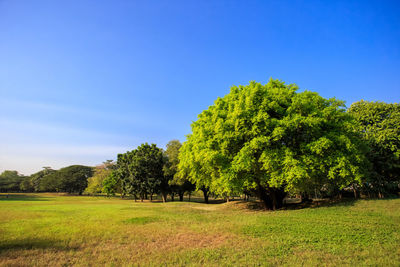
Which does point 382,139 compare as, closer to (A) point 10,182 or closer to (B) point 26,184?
(B) point 26,184

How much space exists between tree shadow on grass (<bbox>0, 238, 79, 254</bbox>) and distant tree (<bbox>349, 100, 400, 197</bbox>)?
29.1 metres

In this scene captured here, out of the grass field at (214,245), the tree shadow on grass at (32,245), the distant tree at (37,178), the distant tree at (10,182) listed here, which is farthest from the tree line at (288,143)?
the distant tree at (10,182)

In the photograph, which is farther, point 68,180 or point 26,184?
point 26,184

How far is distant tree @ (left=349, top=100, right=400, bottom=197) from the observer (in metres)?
23.9

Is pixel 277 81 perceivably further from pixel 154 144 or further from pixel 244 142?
pixel 154 144

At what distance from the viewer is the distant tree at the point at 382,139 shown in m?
23.9

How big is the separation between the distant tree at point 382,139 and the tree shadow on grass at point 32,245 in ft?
95.5

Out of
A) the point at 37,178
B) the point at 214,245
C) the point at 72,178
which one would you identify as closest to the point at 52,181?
the point at 72,178

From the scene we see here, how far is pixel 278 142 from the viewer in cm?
2031

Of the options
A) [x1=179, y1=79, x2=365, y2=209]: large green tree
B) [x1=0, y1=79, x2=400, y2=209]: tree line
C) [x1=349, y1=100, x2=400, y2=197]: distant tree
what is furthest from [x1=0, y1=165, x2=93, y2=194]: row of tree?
[x1=349, y1=100, x2=400, y2=197]: distant tree

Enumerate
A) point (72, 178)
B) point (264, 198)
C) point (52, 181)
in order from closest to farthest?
point (264, 198) → point (72, 178) → point (52, 181)

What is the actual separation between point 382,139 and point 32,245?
32.5 m

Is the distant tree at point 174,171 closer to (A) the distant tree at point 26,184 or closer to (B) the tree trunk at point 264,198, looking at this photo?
(B) the tree trunk at point 264,198

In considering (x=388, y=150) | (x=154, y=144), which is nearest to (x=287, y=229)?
(x=388, y=150)
